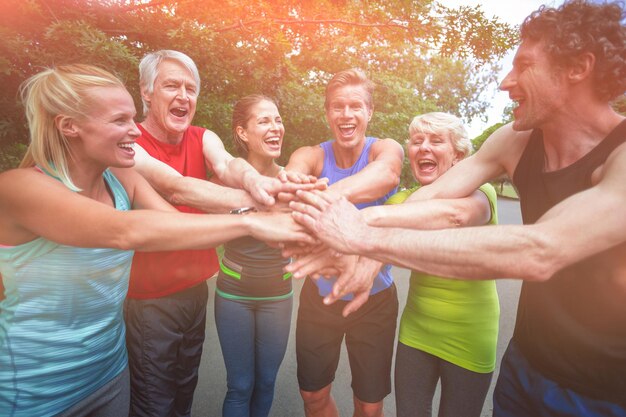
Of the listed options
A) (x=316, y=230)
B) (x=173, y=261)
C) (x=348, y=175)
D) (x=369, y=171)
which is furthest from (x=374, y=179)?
(x=173, y=261)

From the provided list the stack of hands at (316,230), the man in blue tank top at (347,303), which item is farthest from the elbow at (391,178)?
the stack of hands at (316,230)

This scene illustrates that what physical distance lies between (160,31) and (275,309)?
147 inches

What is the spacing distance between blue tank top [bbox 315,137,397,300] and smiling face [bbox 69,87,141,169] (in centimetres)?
133

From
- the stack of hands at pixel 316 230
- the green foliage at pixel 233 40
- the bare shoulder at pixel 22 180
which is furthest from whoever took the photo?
the green foliage at pixel 233 40

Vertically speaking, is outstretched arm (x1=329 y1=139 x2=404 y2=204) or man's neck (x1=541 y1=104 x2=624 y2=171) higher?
man's neck (x1=541 y1=104 x2=624 y2=171)

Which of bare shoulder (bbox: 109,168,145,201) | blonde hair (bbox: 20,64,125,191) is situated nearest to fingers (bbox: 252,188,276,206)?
bare shoulder (bbox: 109,168,145,201)

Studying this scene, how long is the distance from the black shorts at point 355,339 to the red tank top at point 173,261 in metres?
0.75

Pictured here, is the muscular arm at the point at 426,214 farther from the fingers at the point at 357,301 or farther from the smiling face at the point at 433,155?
the smiling face at the point at 433,155

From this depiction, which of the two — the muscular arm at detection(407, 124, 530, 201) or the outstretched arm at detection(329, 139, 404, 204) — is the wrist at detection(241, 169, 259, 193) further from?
the muscular arm at detection(407, 124, 530, 201)

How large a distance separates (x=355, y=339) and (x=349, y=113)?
1.55m

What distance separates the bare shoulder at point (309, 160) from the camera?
8.67 ft

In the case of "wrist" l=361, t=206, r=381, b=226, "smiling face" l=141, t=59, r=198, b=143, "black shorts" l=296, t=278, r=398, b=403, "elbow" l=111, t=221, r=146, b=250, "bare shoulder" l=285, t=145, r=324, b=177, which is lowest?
"black shorts" l=296, t=278, r=398, b=403

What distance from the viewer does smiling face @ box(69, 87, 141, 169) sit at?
5.51 feet

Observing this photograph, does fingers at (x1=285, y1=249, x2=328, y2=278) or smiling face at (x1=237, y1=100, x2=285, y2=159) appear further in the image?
smiling face at (x1=237, y1=100, x2=285, y2=159)
